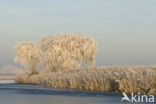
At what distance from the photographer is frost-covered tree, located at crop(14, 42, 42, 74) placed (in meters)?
45.8

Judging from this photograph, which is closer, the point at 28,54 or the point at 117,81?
the point at 117,81

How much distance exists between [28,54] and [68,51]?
4922mm

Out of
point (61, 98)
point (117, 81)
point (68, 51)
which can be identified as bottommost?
point (61, 98)

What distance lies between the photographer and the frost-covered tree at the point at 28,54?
4578 centimetres

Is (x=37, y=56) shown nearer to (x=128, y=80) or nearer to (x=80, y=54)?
(x=80, y=54)

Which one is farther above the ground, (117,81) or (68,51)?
(68,51)

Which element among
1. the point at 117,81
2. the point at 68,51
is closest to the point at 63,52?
the point at 68,51

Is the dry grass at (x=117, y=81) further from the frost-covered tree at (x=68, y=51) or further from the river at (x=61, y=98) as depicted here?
the frost-covered tree at (x=68, y=51)

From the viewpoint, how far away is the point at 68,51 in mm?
44344

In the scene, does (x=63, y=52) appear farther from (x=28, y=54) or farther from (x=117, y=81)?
(x=117, y=81)

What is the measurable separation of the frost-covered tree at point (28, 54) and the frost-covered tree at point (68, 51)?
1.54m

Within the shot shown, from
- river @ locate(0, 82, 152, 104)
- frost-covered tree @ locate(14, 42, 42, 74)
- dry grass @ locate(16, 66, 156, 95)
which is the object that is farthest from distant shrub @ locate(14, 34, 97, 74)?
river @ locate(0, 82, 152, 104)

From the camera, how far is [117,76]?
23422mm

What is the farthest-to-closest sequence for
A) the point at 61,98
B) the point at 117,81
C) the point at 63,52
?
the point at 63,52, the point at 117,81, the point at 61,98
